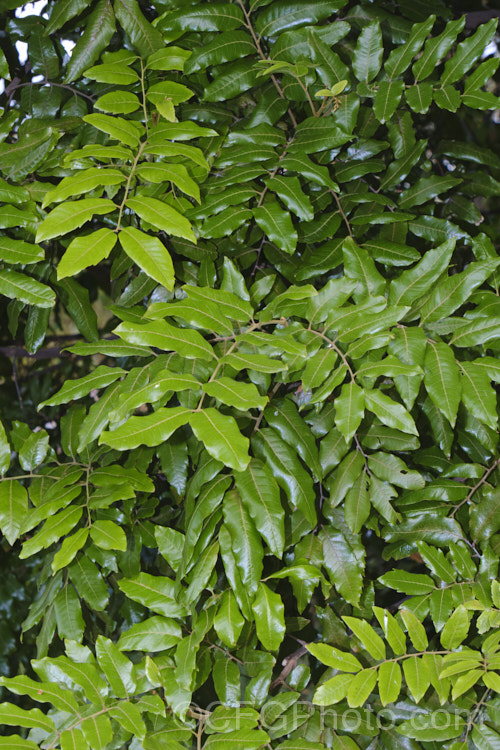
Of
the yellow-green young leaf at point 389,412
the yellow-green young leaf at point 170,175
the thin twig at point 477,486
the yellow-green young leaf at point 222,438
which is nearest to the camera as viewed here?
the yellow-green young leaf at point 222,438

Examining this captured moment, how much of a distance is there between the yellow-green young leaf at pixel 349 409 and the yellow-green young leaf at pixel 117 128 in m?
0.47

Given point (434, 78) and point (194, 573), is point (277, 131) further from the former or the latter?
point (194, 573)

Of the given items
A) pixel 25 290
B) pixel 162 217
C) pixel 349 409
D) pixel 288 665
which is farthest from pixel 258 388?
pixel 288 665

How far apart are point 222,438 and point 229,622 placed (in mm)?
327

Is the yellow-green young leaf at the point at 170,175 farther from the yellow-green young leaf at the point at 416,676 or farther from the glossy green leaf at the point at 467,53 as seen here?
the yellow-green young leaf at the point at 416,676

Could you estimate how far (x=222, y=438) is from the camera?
0.70 metres

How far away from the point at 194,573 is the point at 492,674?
0.41 metres

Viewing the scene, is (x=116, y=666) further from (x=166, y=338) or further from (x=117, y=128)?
(x=117, y=128)

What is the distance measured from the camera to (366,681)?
887 millimetres

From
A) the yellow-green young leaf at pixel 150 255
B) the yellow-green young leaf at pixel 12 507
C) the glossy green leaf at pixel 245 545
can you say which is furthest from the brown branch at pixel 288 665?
the yellow-green young leaf at pixel 150 255

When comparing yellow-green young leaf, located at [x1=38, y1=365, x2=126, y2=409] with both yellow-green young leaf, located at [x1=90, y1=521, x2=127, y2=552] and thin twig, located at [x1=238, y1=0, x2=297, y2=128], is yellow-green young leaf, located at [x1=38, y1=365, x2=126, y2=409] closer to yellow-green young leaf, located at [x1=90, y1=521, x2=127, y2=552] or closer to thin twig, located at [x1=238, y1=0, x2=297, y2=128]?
yellow-green young leaf, located at [x1=90, y1=521, x2=127, y2=552]

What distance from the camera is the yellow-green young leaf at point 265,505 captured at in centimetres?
83

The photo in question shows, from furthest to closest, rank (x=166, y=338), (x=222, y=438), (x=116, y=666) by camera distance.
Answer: (x=116, y=666)
(x=166, y=338)
(x=222, y=438)

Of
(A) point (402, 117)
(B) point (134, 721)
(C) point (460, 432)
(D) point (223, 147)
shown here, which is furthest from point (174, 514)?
(A) point (402, 117)
